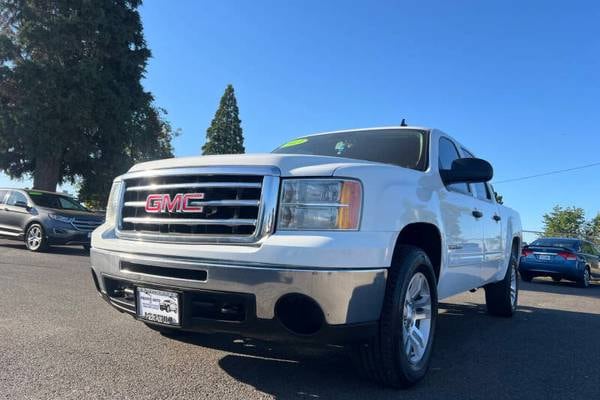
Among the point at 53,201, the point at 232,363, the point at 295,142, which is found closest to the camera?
the point at 232,363

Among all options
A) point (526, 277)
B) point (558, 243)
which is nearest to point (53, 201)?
point (526, 277)

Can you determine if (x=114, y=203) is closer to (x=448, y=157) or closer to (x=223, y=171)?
(x=223, y=171)

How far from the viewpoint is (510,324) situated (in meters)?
6.06

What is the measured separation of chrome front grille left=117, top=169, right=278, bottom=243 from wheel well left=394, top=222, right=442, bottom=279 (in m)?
1.01

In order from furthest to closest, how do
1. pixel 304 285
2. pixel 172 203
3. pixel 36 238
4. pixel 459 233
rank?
pixel 36 238 → pixel 459 233 → pixel 172 203 → pixel 304 285

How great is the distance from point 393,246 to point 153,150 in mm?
26936

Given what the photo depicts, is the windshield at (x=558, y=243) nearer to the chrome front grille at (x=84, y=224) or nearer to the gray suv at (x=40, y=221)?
the chrome front grille at (x=84, y=224)

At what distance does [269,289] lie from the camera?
109 inches

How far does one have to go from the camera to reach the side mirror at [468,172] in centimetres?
400

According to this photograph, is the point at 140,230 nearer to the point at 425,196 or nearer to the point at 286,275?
the point at 286,275

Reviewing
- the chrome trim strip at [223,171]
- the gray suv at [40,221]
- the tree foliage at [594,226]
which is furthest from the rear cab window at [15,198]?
the tree foliage at [594,226]

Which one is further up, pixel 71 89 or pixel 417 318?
pixel 71 89

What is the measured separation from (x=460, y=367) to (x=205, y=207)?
7.52 feet

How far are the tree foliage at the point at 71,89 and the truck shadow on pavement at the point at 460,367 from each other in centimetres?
2093
